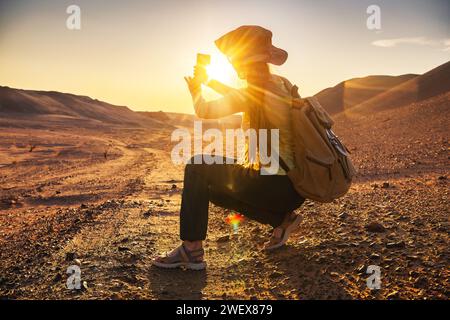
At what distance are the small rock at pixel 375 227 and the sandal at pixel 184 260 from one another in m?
1.81

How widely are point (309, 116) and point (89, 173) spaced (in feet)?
34.0


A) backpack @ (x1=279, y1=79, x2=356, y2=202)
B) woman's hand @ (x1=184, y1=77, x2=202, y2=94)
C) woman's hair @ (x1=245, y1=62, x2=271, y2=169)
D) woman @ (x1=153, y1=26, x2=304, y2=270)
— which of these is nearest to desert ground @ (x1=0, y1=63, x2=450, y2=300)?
woman @ (x1=153, y1=26, x2=304, y2=270)

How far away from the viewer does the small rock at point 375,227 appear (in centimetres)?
422

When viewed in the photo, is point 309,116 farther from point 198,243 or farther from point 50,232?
point 50,232

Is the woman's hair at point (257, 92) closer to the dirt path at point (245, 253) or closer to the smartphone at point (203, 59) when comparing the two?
the smartphone at point (203, 59)

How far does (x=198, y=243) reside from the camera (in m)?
3.66

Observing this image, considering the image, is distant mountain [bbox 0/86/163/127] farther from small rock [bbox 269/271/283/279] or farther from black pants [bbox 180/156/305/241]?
small rock [bbox 269/271/283/279]

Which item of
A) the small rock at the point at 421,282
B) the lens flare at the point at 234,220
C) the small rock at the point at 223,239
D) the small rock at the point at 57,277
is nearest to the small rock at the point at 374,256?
the small rock at the point at 421,282

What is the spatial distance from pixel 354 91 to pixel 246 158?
7056 centimetres

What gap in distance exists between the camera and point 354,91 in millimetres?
69688

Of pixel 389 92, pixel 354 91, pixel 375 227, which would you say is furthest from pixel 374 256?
pixel 354 91

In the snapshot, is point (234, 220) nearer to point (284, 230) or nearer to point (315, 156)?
point (284, 230)

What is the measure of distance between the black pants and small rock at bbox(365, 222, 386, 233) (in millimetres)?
1065

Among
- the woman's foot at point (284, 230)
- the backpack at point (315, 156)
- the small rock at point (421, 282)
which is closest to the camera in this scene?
the small rock at point (421, 282)
